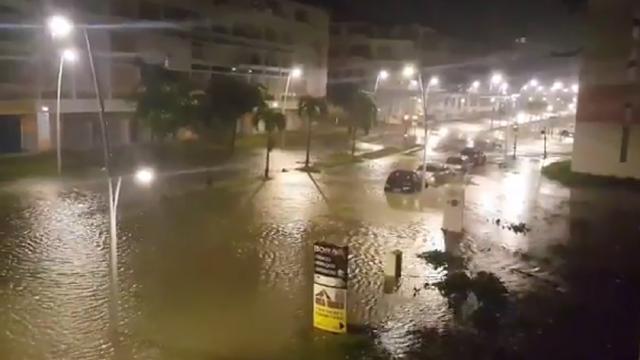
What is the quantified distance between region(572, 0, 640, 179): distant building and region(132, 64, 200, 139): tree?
1033 inches

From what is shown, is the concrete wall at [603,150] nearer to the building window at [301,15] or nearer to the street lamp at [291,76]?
the street lamp at [291,76]

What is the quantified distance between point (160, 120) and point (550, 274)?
3118 cm

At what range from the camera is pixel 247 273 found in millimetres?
18594

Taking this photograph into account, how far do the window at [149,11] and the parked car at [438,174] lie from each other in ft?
89.3

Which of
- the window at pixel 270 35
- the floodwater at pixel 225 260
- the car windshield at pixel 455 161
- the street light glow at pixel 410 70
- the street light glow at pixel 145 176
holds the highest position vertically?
the window at pixel 270 35

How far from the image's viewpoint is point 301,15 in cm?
7675

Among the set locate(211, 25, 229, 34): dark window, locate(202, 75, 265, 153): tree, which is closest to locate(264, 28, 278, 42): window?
locate(211, 25, 229, 34): dark window

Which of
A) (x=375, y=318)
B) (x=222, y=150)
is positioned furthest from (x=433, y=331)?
(x=222, y=150)

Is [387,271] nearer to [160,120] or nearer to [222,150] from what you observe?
[160,120]

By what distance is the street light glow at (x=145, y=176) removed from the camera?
116ft

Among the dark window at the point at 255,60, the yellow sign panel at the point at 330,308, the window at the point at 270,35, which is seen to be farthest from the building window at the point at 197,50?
the yellow sign panel at the point at 330,308

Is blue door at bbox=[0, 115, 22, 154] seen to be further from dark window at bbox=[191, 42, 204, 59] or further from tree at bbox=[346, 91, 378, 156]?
tree at bbox=[346, 91, 378, 156]

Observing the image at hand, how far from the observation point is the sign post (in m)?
13.3

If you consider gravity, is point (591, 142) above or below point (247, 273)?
above
